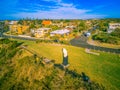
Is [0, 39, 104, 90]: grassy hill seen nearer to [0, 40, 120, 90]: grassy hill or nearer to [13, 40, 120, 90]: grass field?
[0, 40, 120, 90]: grassy hill

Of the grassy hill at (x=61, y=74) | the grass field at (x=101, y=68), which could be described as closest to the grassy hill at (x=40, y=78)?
the grassy hill at (x=61, y=74)

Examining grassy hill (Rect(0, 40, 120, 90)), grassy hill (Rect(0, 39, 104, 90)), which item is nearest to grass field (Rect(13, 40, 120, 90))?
grassy hill (Rect(0, 40, 120, 90))

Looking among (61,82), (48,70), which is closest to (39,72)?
(48,70)

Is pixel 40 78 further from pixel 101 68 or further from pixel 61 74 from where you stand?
pixel 101 68

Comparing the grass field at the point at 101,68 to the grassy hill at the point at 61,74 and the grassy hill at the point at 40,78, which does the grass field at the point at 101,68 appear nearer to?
the grassy hill at the point at 61,74

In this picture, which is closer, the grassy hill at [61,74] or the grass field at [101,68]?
the grassy hill at [61,74]

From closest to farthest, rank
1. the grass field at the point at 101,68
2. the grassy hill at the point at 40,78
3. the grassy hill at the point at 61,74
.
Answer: the grassy hill at the point at 40,78 → the grassy hill at the point at 61,74 → the grass field at the point at 101,68

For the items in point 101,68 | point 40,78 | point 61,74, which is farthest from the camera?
point 101,68

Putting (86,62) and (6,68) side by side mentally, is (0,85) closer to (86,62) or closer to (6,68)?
(6,68)

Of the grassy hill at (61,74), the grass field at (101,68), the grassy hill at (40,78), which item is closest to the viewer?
the grassy hill at (40,78)

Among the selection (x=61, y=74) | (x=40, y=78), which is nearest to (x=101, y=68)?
(x=61, y=74)

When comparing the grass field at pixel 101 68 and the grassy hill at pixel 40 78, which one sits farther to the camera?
the grass field at pixel 101 68
